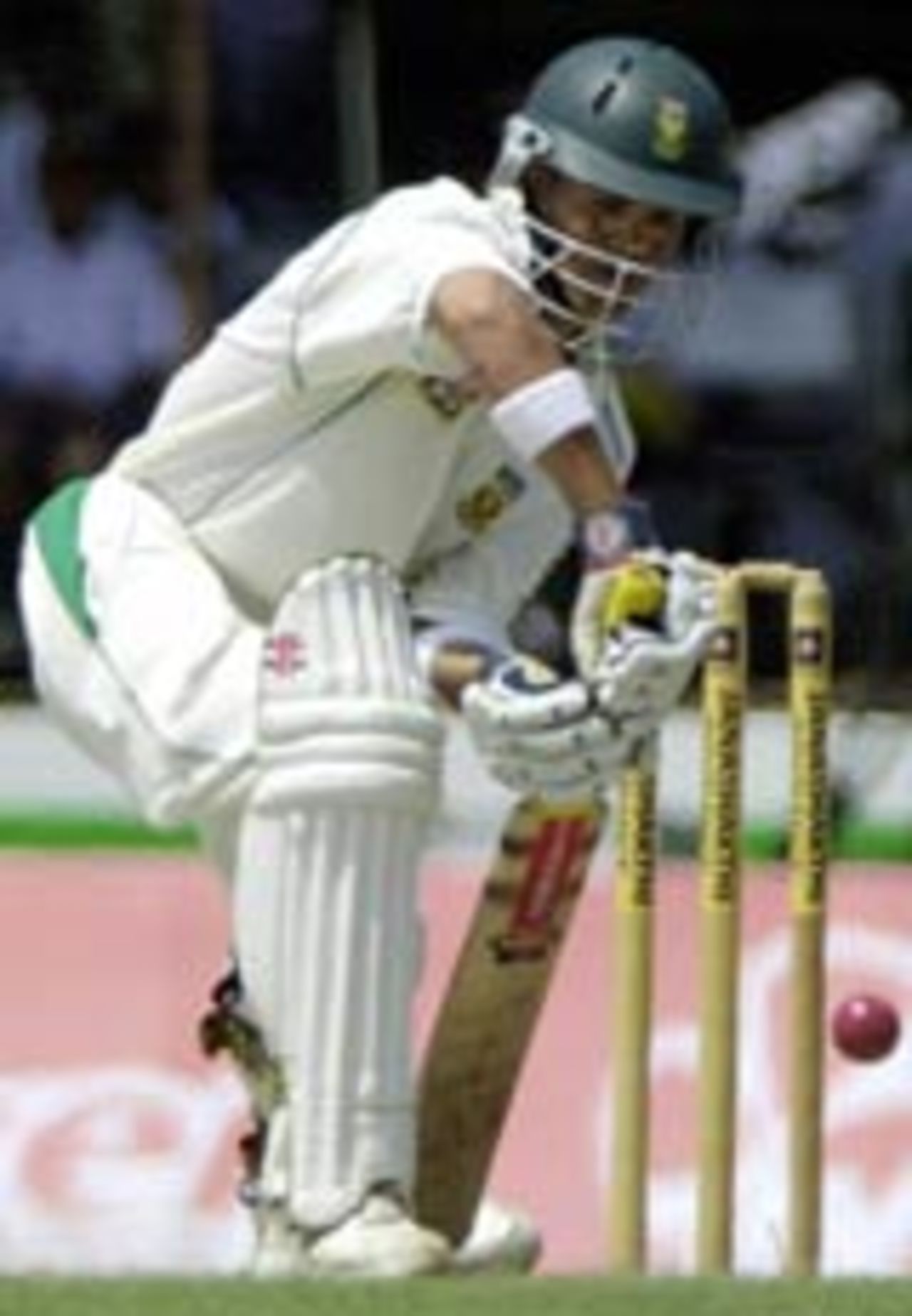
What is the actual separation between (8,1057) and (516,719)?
96.6 inches

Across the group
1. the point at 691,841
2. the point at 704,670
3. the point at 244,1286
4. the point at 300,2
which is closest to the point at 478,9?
the point at 300,2

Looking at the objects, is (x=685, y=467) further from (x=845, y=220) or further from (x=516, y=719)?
(x=516, y=719)

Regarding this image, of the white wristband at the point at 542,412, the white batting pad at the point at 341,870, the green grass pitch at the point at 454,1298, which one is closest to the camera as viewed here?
the green grass pitch at the point at 454,1298

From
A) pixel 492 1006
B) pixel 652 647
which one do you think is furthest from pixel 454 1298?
pixel 492 1006

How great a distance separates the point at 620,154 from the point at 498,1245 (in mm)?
1115

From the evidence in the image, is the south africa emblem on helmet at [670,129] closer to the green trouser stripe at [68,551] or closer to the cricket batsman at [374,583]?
the cricket batsman at [374,583]

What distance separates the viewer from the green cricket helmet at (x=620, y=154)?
5.80 metres

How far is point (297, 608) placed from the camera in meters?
5.76

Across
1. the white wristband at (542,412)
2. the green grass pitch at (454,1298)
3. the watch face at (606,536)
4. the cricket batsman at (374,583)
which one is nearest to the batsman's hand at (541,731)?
the cricket batsman at (374,583)

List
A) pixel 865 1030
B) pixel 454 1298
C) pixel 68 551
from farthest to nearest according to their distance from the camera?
pixel 865 1030, pixel 68 551, pixel 454 1298

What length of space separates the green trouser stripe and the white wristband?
573mm

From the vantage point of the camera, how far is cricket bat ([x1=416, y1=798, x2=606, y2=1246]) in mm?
5988

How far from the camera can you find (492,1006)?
19.8 feet

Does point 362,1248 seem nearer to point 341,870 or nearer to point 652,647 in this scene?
point 341,870
